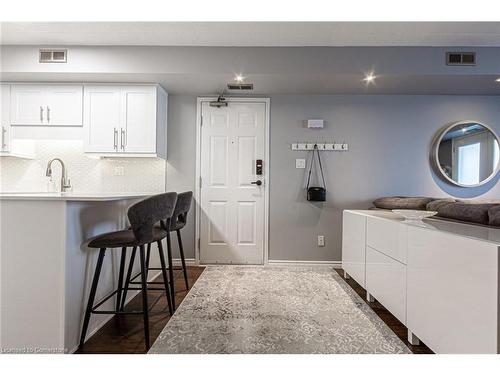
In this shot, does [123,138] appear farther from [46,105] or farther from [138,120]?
[46,105]

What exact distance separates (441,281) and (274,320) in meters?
1.08

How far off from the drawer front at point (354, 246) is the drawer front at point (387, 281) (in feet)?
0.44

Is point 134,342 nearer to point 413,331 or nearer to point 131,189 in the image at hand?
point 413,331

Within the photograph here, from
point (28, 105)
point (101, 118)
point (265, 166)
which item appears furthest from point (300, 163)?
point (28, 105)

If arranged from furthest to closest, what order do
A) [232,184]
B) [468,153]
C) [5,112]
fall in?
1. [232,184]
2. [468,153]
3. [5,112]

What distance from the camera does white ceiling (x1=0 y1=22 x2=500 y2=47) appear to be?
2328mm

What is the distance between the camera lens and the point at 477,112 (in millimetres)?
3254

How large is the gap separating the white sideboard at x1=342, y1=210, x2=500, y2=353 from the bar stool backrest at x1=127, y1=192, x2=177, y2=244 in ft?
5.06

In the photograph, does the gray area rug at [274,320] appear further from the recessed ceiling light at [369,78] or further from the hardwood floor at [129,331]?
the recessed ceiling light at [369,78]

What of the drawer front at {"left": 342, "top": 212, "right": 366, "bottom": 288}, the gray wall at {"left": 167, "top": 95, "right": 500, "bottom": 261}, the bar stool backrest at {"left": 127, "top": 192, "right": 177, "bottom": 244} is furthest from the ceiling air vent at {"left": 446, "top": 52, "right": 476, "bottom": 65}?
the bar stool backrest at {"left": 127, "top": 192, "right": 177, "bottom": 244}

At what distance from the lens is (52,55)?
2.69 metres

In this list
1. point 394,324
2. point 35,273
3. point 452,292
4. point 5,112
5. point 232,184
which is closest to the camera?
point 452,292

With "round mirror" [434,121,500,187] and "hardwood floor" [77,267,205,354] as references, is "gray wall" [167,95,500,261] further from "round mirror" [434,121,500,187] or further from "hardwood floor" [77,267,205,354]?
"hardwood floor" [77,267,205,354]

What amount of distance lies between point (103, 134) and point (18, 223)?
72.5 inches
